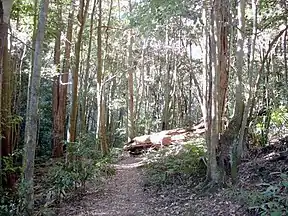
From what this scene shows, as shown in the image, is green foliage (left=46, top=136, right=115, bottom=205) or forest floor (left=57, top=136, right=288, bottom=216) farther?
green foliage (left=46, top=136, right=115, bottom=205)

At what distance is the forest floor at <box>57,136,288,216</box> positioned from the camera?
6766 millimetres

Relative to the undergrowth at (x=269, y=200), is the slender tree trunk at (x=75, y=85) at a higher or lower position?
higher

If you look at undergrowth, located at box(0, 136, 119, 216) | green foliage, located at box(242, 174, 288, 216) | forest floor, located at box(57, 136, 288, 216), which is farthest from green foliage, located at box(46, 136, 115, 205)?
green foliage, located at box(242, 174, 288, 216)

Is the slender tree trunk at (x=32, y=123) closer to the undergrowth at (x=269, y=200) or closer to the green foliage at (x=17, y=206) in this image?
the green foliage at (x=17, y=206)

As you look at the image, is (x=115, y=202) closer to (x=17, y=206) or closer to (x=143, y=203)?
(x=143, y=203)

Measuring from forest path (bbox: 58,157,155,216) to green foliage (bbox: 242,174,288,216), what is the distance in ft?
8.19

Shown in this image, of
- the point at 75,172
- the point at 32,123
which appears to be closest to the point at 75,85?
the point at 75,172

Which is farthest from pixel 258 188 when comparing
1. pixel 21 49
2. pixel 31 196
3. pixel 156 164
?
pixel 21 49

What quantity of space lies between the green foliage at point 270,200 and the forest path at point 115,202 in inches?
98.3

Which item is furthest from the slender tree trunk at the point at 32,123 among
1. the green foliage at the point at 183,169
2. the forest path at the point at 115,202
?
the green foliage at the point at 183,169

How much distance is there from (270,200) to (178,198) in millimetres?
2907

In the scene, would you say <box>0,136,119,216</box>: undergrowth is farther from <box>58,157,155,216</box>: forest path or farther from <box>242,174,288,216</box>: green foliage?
<box>242,174,288,216</box>: green foliage

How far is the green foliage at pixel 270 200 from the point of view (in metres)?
5.01

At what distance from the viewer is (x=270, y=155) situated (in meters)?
8.26
